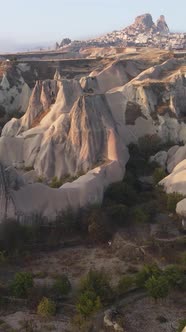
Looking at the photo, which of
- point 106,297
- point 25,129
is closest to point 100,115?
point 25,129

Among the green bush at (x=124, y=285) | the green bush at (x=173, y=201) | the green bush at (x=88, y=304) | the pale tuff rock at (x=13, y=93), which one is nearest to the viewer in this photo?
the green bush at (x=88, y=304)

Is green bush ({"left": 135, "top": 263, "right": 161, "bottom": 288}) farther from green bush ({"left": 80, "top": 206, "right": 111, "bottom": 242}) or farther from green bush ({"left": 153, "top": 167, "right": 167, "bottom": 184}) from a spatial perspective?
green bush ({"left": 153, "top": 167, "right": 167, "bottom": 184})

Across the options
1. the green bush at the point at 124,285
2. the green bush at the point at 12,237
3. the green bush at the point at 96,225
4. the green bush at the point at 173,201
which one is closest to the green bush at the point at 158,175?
the green bush at the point at 173,201

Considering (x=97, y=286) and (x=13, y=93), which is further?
(x=13, y=93)

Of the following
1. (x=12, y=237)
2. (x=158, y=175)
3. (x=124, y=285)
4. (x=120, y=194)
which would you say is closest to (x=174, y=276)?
(x=124, y=285)

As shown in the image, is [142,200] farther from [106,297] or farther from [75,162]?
[106,297]

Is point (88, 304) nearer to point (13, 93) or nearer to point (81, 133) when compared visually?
point (81, 133)

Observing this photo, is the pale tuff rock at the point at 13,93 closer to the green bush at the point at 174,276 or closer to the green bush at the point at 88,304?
the green bush at the point at 174,276
